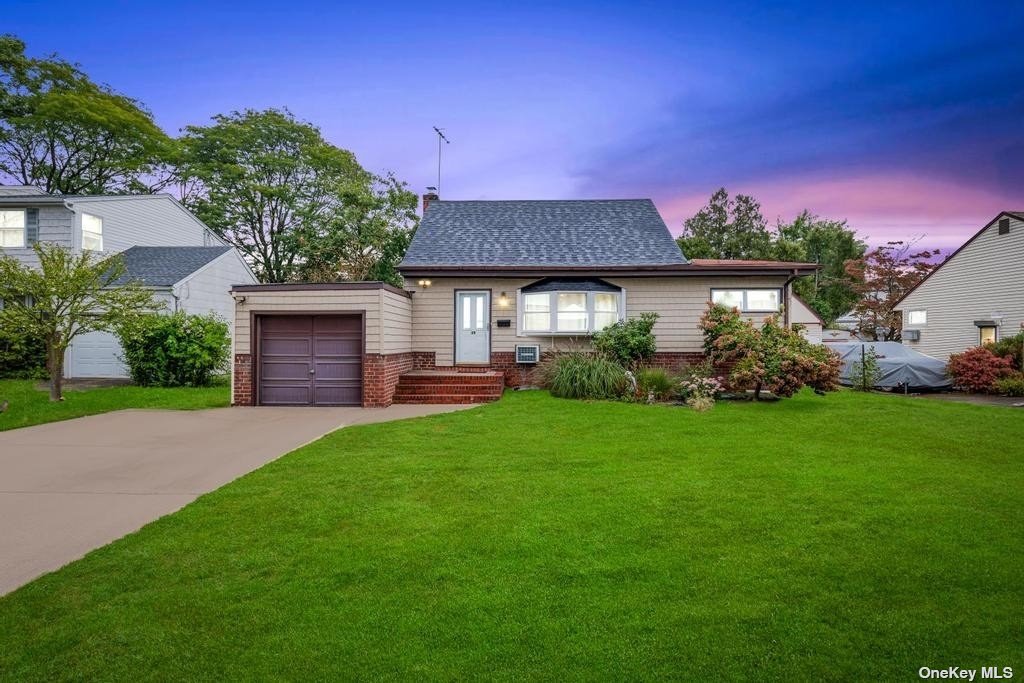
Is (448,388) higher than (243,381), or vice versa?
(243,381)

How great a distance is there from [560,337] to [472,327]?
2.54 m

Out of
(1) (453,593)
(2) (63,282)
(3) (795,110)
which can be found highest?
(3) (795,110)

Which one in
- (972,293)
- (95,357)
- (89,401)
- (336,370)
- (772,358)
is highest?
(972,293)

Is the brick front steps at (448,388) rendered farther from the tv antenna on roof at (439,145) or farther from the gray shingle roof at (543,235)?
the tv antenna on roof at (439,145)

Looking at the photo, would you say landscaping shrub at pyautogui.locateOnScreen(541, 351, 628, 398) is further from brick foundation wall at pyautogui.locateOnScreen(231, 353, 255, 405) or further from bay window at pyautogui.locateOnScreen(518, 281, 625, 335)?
brick foundation wall at pyautogui.locateOnScreen(231, 353, 255, 405)

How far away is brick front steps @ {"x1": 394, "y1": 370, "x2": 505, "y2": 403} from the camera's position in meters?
11.8

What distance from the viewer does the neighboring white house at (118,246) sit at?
52.8 feet

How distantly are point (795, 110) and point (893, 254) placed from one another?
729 inches

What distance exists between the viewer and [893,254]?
2931cm

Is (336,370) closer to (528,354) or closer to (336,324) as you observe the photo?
(336,324)

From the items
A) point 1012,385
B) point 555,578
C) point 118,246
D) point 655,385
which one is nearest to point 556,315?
point 655,385

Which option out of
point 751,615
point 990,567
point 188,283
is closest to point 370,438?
point 751,615

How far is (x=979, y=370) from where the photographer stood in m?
15.5

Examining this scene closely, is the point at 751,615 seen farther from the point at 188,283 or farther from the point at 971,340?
the point at 971,340
